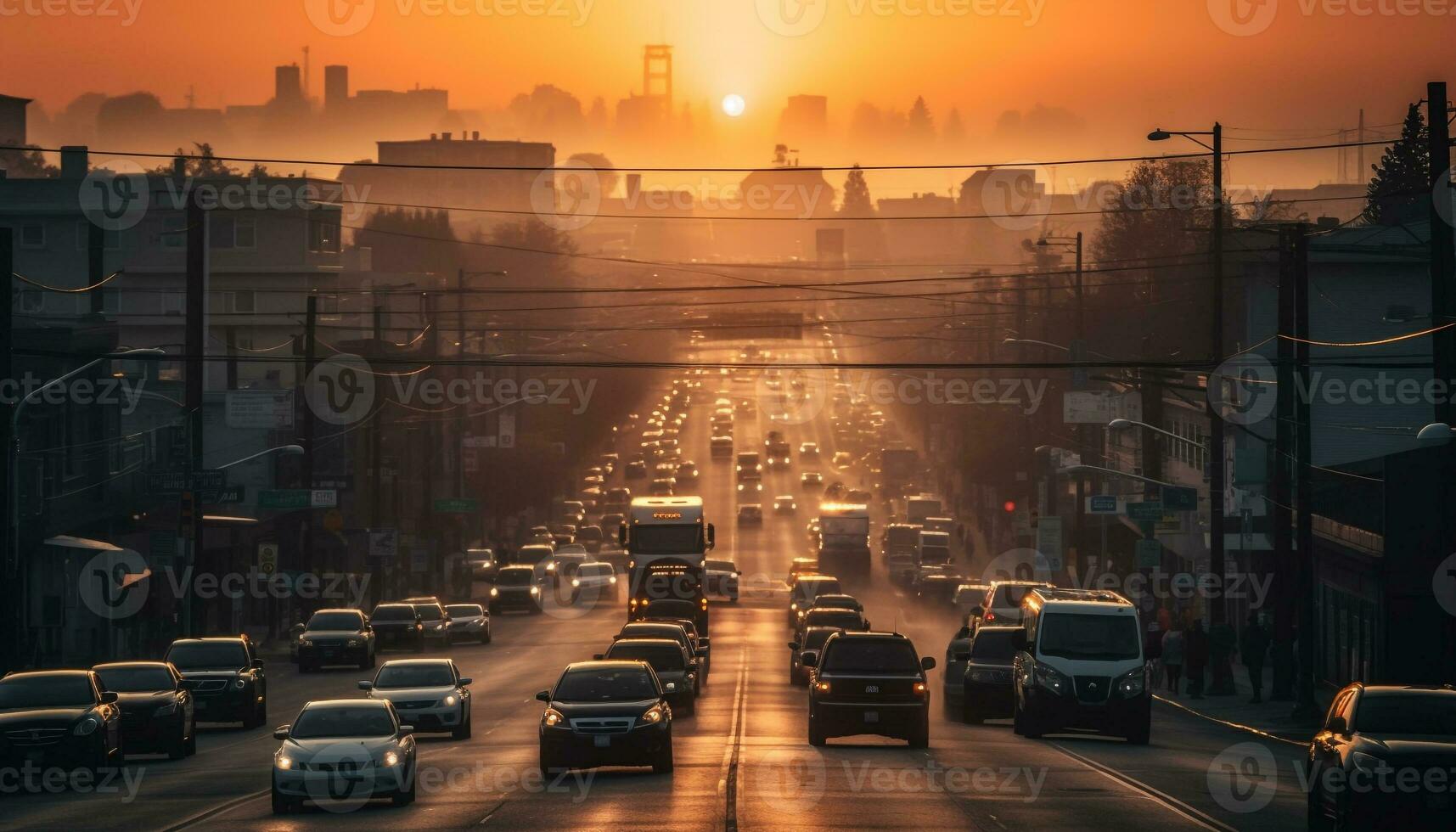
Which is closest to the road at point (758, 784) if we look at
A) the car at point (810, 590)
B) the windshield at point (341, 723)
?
the windshield at point (341, 723)

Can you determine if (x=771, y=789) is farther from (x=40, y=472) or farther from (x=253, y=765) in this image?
(x=40, y=472)

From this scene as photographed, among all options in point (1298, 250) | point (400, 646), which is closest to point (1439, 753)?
point (1298, 250)

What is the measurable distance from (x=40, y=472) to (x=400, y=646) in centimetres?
1215

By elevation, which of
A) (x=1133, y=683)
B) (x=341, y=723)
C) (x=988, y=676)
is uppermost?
(x=341, y=723)

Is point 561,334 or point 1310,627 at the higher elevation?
point 561,334

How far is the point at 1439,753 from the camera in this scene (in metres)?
17.7

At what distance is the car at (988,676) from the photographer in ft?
116

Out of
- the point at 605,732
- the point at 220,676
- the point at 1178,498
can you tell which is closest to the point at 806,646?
the point at 1178,498

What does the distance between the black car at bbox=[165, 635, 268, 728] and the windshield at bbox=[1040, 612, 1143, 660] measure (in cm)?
1543

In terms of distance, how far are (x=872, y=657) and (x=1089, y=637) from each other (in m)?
4.09

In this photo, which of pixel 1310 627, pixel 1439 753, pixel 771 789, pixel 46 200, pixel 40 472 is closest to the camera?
pixel 1439 753

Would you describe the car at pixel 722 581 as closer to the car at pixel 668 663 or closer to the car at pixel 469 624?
the car at pixel 469 624

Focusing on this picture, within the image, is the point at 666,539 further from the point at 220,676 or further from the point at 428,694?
the point at 428,694

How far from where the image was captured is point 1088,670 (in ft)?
98.7
